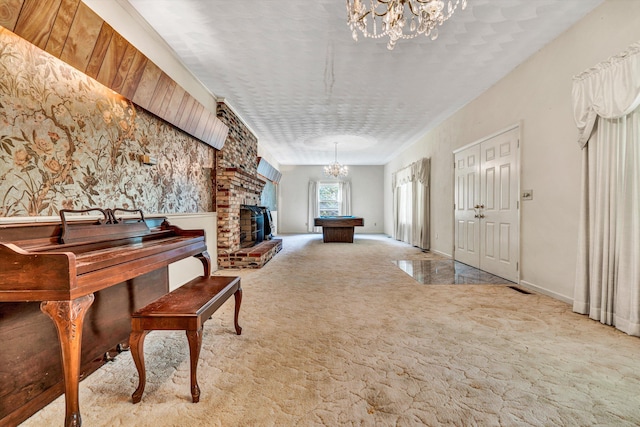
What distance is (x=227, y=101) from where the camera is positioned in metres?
4.71

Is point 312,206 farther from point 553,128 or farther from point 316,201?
point 553,128

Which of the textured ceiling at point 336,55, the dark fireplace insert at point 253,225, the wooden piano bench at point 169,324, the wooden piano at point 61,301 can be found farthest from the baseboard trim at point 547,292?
the dark fireplace insert at point 253,225

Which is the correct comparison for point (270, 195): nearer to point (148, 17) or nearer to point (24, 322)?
point (148, 17)

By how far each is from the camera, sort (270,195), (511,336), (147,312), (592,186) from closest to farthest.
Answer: (147,312), (511,336), (592,186), (270,195)

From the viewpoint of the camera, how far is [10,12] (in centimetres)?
140

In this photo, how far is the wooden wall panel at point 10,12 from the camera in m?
1.37

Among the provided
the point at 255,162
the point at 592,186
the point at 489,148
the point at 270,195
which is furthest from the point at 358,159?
the point at 592,186

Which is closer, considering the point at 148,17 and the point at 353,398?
the point at 353,398

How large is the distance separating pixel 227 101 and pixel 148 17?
210cm

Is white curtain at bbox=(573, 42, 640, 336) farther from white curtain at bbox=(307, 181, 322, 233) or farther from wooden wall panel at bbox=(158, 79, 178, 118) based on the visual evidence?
white curtain at bbox=(307, 181, 322, 233)

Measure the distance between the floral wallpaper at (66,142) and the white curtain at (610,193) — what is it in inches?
159

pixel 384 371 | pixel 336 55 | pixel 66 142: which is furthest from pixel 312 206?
pixel 384 371

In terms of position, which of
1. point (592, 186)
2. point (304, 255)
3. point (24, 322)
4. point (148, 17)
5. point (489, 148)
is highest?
point (148, 17)

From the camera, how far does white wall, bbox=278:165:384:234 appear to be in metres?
11.4
